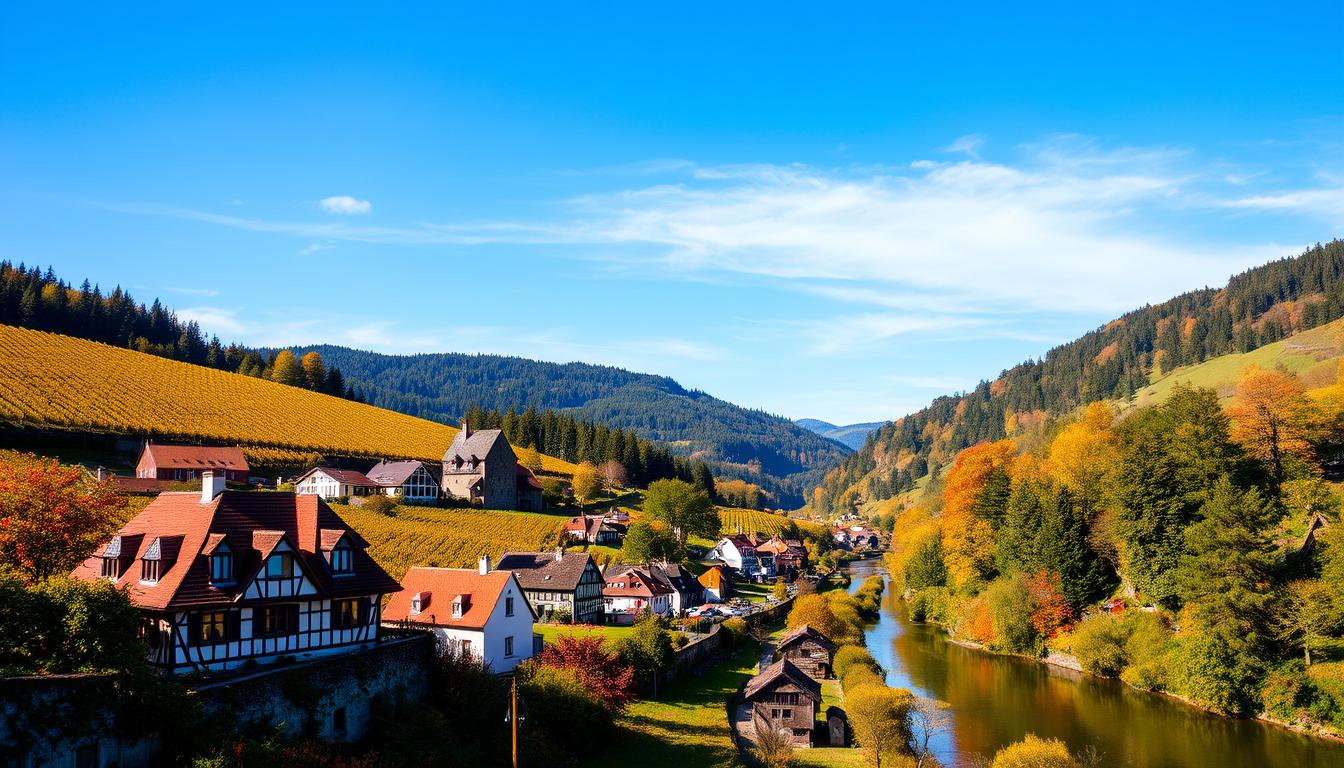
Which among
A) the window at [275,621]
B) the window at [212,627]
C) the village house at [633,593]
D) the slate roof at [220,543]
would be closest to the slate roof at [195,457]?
the village house at [633,593]

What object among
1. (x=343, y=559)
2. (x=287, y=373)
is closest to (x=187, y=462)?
(x=343, y=559)

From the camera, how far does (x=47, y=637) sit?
71.0 feet

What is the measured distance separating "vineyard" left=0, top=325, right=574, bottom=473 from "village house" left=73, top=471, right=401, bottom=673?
57481 mm

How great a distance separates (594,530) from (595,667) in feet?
181

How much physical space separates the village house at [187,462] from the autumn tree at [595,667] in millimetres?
44112

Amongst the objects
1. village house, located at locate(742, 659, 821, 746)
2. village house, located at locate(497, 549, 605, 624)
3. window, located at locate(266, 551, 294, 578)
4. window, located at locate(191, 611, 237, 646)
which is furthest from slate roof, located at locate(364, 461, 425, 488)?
window, located at locate(191, 611, 237, 646)

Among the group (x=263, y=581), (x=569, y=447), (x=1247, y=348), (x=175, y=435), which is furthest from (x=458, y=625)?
(x=1247, y=348)

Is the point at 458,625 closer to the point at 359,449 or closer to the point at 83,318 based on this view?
the point at 359,449

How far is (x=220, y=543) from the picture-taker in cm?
2752

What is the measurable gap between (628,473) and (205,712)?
12669cm

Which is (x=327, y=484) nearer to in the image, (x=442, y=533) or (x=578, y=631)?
(x=442, y=533)

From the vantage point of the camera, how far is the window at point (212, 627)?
26.4 m

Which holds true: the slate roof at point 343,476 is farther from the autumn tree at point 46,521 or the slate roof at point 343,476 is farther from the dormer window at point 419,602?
the autumn tree at point 46,521

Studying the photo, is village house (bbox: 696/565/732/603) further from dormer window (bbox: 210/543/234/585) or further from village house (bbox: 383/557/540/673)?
dormer window (bbox: 210/543/234/585)
